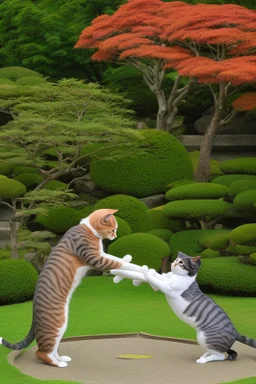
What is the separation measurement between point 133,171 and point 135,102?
4.50m

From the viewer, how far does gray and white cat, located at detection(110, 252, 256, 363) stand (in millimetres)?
7316

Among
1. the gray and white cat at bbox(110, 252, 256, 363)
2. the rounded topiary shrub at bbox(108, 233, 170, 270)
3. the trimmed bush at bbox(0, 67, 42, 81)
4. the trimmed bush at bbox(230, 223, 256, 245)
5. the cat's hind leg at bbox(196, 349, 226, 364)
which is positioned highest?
the gray and white cat at bbox(110, 252, 256, 363)

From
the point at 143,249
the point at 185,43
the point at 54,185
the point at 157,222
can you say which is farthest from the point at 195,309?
the point at 185,43

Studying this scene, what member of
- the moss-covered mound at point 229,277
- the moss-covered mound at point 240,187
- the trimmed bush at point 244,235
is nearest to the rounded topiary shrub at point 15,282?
the moss-covered mound at point 229,277

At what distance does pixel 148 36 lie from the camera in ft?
60.0

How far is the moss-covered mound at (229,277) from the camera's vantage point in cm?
1279

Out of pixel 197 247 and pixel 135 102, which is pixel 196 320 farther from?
pixel 135 102

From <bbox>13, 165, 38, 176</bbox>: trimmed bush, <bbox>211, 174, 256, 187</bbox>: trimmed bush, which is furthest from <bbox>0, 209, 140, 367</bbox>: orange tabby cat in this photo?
<bbox>13, 165, 38, 176</bbox>: trimmed bush

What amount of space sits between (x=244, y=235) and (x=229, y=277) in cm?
69

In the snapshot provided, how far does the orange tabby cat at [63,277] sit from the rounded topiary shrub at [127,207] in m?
8.25

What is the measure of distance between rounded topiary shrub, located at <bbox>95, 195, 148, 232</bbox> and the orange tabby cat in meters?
8.25

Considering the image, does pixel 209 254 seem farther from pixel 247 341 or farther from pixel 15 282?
pixel 247 341

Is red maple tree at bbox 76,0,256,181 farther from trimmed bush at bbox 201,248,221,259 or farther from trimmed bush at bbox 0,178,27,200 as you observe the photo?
trimmed bush at bbox 0,178,27,200

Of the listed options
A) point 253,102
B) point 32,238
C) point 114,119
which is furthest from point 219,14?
point 32,238
